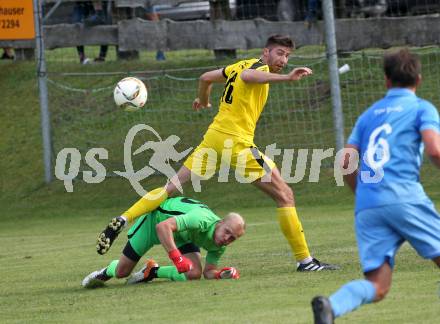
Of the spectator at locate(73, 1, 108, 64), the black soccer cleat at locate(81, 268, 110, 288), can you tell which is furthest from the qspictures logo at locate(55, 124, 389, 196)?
the black soccer cleat at locate(81, 268, 110, 288)

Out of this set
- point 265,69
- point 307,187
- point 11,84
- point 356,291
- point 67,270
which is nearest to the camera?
point 356,291

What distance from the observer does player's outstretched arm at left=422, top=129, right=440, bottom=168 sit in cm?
657

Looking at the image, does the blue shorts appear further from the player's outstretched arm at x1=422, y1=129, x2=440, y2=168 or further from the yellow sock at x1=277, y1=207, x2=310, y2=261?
the yellow sock at x1=277, y1=207, x2=310, y2=261

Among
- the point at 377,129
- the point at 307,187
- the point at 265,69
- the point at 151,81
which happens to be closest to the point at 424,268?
the point at 265,69

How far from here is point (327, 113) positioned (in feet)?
64.6

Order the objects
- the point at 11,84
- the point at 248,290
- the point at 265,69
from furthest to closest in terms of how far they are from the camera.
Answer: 1. the point at 11,84
2. the point at 265,69
3. the point at 248,290

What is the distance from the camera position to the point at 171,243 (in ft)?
31.4

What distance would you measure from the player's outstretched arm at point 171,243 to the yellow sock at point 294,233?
44.7 inches

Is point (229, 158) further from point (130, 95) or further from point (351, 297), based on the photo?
point (351, 297)

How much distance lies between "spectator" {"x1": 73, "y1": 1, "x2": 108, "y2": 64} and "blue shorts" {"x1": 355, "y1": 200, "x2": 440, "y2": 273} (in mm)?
16682

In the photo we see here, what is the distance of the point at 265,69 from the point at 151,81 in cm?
1088

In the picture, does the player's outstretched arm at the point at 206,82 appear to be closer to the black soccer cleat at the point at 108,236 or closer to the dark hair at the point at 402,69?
the black soccer cleat at the point at 108,236

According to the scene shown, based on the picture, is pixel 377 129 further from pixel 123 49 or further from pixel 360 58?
pixel 123 49

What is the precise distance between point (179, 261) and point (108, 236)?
0.70 metres
